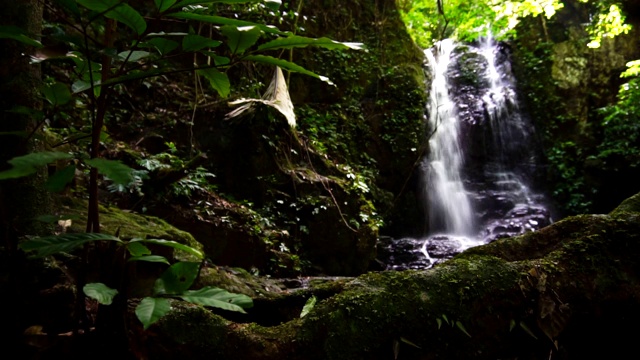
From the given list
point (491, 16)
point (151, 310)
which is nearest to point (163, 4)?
point (151, 310)

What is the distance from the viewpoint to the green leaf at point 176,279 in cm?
91

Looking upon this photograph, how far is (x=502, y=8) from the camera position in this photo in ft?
28.2

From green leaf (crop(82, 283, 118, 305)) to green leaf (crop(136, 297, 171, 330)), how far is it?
70mm

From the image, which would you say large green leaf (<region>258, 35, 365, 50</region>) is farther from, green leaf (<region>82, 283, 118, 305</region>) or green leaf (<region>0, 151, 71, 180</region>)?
green leaf (<region>82, 283, 118, 305</region>)

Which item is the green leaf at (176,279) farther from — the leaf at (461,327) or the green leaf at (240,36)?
the leaf at (461,327)

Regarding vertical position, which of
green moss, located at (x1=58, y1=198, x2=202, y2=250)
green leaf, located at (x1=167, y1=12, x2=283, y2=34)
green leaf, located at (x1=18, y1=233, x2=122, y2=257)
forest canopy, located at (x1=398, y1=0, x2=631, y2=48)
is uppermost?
forest canopy, located at (x1=398, y1=0, x2=631, y2=48)

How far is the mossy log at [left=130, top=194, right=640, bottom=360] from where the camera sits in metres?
1.26

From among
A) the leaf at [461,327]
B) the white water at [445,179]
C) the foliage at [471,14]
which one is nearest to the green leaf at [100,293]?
the leaf at [461,327]

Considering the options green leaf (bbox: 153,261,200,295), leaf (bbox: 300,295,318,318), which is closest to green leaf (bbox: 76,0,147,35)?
green leaf (bbox: 153,261,200,295)

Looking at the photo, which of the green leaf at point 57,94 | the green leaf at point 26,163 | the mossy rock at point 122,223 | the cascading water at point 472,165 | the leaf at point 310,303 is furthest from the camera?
the cascading water at point 472,165

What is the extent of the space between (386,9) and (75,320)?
10.7 m

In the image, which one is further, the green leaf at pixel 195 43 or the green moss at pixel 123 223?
the green moss at pixel 123 223

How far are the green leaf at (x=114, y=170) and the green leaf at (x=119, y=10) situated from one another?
35 centimetres

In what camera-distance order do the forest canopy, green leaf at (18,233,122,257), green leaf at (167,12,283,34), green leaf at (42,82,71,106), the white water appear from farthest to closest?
the white water, the forest canopy, green leaf at (42,82,71,106), green leaf at (167,12,283,34), green leaf at (18,233,122,257)
